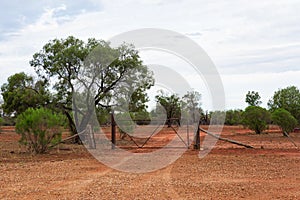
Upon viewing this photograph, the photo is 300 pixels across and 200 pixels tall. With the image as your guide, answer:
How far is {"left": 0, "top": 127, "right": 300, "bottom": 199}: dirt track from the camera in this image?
30.1ft

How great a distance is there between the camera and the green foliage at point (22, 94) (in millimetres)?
24688

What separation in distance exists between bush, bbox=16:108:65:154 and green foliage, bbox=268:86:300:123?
30.2 m

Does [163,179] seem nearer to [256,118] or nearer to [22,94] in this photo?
[22,94]

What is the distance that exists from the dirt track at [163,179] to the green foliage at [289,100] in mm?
28575

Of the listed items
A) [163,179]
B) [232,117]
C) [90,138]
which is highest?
[232,117]

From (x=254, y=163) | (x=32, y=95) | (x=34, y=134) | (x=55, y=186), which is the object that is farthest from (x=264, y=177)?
(x=32, y=95)

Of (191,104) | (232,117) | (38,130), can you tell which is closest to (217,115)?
(191,104)

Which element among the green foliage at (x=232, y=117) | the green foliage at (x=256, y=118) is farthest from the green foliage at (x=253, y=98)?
the green foliage at (x=256, y=118)

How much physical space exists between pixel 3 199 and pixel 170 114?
38361 mm

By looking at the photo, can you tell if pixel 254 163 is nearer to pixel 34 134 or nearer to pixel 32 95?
pixel 34 134

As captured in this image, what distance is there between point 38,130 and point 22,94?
288 inches

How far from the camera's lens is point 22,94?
25.0 meters

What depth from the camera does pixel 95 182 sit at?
10.8 m

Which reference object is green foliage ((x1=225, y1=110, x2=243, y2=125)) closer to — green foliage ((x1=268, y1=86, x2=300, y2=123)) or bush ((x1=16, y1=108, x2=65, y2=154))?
green foliage ((x1=268, y1=86, x2=300, y2=123))
